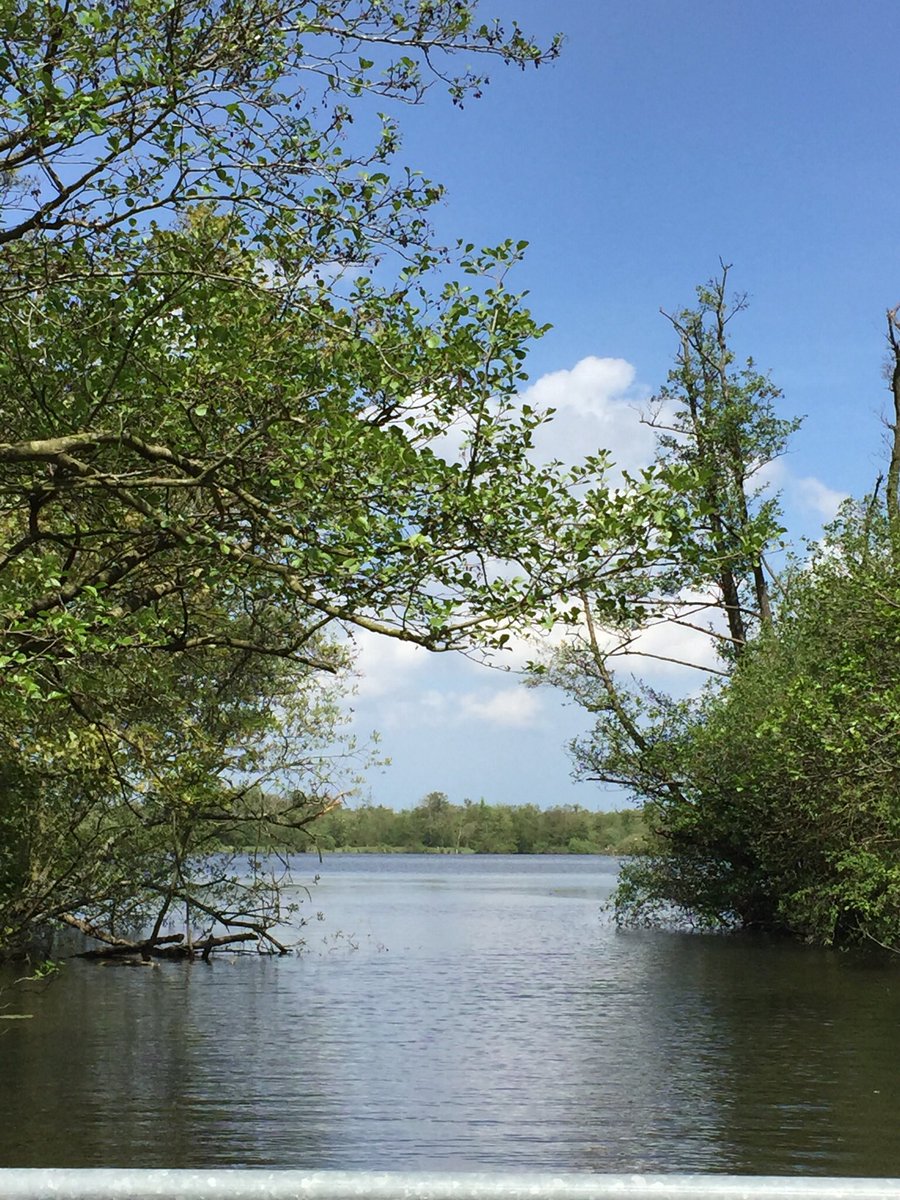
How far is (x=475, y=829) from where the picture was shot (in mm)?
175250

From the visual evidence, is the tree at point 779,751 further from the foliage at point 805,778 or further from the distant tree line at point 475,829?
the distant tree line at point 475,829

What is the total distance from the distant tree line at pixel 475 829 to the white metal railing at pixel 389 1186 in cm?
14579

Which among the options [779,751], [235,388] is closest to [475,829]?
[779,751]

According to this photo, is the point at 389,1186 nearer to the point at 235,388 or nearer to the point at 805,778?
the point at 235,388

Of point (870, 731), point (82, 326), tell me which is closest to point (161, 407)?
point (82, 326)

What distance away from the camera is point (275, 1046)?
2089 centimetres

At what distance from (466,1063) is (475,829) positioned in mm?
157229

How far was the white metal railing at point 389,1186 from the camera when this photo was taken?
1.52 metres

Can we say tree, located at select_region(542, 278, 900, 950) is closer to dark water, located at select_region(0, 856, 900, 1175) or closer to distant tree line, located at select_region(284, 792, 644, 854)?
dark water, located at select_region(0, 856, 900, 1175)

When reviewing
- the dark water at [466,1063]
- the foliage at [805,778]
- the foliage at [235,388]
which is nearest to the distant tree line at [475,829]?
the foliage at [805,778]

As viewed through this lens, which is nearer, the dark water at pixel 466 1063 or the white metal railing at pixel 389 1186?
the white metal railing at pixel 389 1186

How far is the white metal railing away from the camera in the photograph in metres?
1.52

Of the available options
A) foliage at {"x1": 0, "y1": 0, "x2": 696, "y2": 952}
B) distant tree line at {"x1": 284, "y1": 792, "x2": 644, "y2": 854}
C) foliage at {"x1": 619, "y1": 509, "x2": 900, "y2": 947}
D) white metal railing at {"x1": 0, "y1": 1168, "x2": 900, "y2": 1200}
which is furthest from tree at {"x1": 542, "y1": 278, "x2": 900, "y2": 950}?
distant tree line at {"x1": 284, "y1": 792, "x2": 644, "y2": 854}

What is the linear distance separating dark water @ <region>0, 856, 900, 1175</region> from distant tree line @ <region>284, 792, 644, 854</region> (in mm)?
115717
